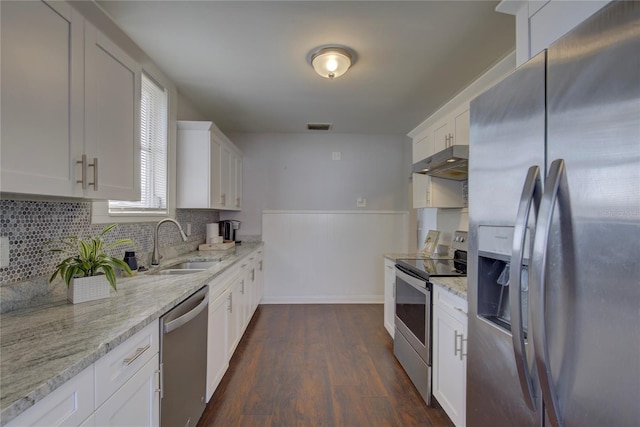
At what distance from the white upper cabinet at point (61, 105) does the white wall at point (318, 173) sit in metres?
2.88

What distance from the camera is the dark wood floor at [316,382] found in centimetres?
189

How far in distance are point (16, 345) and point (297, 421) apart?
5.09 ft

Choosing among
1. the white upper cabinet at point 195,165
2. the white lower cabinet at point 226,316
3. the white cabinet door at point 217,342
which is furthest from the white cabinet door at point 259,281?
the white cabinet door at point 217,342

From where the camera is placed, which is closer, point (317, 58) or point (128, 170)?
point (128, 170)

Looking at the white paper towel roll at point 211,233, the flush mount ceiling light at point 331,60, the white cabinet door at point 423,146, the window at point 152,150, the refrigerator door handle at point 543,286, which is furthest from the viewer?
the white paper towel roll at point 211,233

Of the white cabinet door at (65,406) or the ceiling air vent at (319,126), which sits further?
the ceiling air vent at (319,126)

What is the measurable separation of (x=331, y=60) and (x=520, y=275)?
1933mm

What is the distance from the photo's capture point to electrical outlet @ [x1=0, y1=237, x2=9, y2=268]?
120 centimetres

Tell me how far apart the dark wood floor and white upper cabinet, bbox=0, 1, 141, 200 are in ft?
5.29

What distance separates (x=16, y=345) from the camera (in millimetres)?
888

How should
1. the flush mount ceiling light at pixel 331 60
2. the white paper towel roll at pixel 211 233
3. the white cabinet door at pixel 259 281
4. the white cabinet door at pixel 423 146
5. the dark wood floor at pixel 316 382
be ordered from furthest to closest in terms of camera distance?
1. the white cabinet door at pixel 259 281
2. the white paper towel roll at pixel 211 233
3. the white cabinet door at pixel 423 146
4. the flush mount ceiling light at pixel 331 60
5. the dark wood floor at pixel 316 382

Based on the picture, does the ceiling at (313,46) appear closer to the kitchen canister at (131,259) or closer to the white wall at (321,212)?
the white wall at (321,212)

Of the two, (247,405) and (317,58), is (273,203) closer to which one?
(317,58)

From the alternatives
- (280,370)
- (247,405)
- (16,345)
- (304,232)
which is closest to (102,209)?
(16,345)
